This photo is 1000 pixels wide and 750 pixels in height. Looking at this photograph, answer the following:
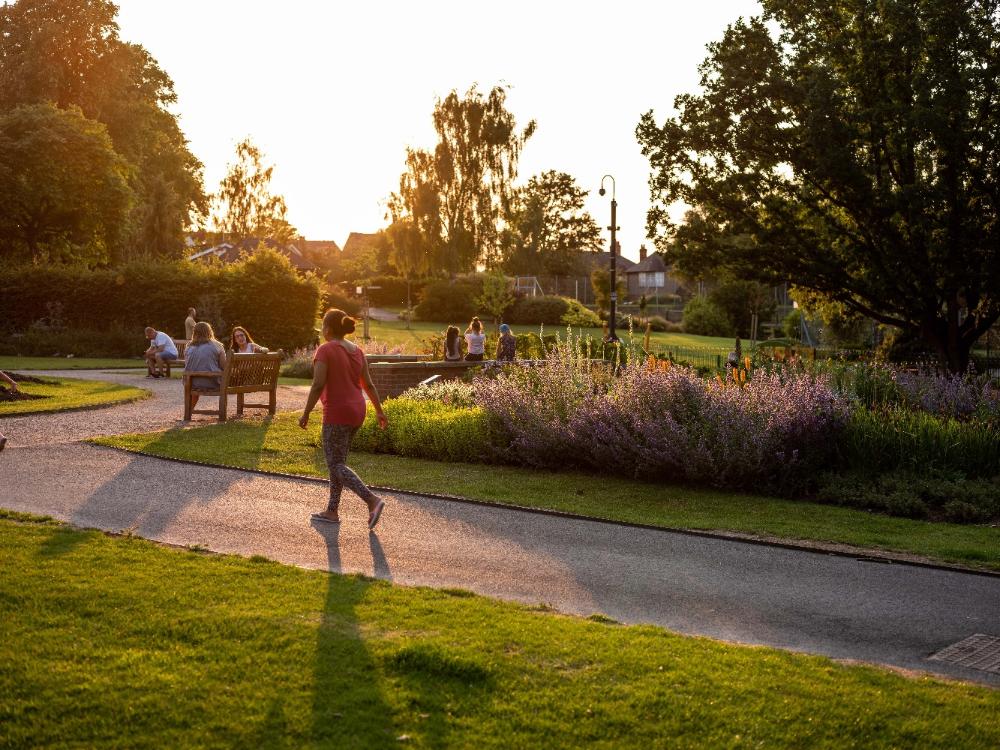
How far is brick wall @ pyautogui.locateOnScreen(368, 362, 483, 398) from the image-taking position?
17.4m

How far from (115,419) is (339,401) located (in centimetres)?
791

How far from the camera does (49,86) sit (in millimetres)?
42906

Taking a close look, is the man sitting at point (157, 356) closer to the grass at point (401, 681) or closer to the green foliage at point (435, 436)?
the green foliage at point (435, 436)

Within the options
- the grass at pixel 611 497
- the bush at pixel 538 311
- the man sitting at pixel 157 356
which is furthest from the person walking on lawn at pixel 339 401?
the bush at pixel 538 311

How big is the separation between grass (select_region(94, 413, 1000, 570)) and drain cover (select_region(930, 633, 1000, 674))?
1754mm

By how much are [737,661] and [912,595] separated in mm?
2010

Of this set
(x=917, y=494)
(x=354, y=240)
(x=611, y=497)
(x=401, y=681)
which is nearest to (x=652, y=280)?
(x=354, y=240)

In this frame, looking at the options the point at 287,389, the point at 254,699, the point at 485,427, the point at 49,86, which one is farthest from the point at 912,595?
the point at 49,86

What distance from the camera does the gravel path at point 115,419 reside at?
12820 mm

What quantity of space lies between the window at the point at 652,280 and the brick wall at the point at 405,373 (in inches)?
3524

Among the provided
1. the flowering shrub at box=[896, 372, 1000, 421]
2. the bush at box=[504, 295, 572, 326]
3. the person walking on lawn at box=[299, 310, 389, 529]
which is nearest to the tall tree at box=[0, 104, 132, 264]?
the bush at box=[504, 295, 572, 326]

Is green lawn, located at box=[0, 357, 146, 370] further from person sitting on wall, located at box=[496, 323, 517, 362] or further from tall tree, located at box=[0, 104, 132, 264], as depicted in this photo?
person sitting on wall, located at box=[496, 323, 517, 362]

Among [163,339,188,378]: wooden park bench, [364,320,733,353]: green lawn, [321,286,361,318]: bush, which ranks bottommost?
[163,339,188,378]: wooden park bench

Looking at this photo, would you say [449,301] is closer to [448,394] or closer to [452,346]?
[452,346]
